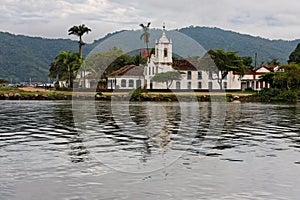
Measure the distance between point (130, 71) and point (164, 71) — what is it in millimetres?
7831

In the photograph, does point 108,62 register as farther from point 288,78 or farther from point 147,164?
point 147,164

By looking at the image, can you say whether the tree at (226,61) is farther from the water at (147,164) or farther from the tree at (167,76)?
the water at (147,164)

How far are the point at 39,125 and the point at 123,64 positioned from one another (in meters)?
93.9

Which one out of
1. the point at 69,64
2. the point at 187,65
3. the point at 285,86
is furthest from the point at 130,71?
the point at 285,86

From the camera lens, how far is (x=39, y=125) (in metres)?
33.1

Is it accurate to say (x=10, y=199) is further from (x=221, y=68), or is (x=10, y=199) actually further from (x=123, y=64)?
(x=123, y=64)

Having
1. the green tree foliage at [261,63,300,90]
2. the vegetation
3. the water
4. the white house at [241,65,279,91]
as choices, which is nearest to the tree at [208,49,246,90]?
the white house at [241,65,279,91]

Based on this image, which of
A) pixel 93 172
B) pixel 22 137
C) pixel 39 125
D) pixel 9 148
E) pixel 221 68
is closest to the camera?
pixel 93 172

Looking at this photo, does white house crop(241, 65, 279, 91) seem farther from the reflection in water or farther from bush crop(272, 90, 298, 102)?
the reflection in water

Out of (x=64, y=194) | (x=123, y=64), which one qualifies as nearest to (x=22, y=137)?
(x=64, y=194)

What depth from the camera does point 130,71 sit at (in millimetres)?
115375

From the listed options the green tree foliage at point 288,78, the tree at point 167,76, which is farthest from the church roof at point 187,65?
the green tree foliage at point 288,78

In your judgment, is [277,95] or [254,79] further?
[254,79]

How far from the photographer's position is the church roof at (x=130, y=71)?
113875mm
